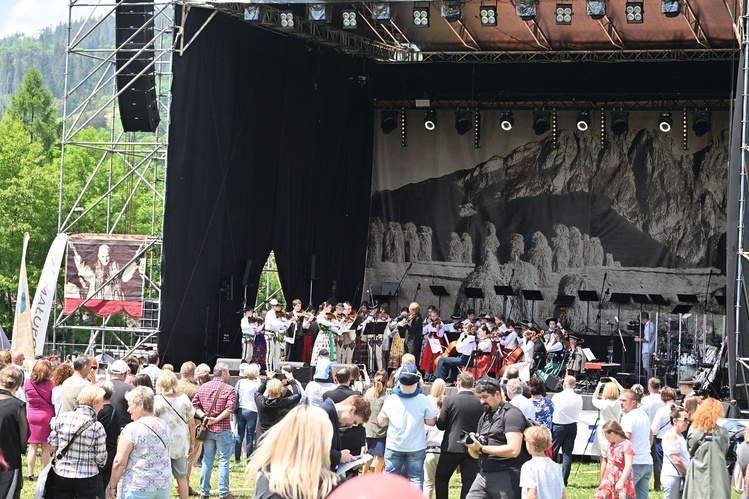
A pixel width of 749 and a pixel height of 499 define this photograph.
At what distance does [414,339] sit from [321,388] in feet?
33.1

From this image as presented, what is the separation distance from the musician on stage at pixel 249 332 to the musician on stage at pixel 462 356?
3113mm

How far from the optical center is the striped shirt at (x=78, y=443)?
7.41 m

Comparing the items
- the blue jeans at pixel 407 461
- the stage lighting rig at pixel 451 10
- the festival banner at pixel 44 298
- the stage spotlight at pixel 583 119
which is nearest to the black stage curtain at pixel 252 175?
the festival banner at pixel 44 298

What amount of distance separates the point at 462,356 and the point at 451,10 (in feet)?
19.2

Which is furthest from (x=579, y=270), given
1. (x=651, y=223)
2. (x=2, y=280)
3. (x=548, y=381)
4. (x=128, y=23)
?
(x=2, y=280)

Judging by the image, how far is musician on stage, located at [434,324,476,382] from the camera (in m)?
19.8

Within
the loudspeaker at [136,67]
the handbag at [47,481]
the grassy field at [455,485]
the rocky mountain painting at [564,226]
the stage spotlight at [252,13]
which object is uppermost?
the stage spotlight at [252,13]

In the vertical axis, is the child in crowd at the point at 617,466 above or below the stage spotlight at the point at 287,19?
below

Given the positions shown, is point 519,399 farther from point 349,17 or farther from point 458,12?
point 349,17

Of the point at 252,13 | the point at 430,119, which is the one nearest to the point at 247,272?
the point at 252,13

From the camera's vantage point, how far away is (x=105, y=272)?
18781 millimetres

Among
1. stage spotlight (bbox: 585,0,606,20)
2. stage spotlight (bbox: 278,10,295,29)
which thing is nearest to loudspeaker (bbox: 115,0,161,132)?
stage spotlight (bbox: 278,10,295,29)

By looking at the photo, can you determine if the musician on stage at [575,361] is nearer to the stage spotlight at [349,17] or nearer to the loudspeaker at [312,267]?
the loudspeaker at [312,267]

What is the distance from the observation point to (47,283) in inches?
653
